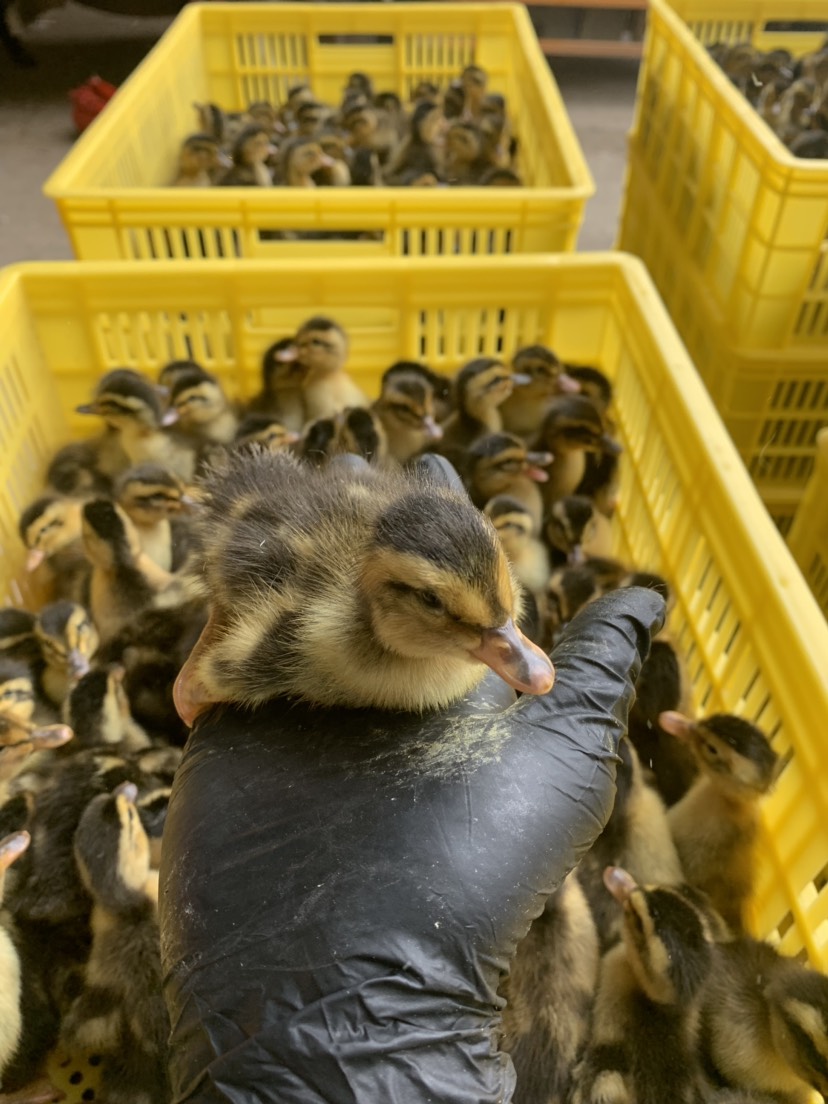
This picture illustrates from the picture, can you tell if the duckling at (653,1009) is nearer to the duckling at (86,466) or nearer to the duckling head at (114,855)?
the duckling head at (114,855)

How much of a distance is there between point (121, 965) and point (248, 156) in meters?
3.59

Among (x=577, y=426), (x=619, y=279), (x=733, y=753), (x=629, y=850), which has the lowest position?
(x=629, y=850)

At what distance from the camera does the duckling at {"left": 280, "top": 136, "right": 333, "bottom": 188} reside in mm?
4059

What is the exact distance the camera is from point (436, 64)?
4.68 meters

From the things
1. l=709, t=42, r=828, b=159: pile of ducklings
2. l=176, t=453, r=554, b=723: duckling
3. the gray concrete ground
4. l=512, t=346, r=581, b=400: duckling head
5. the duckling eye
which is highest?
the duckling eye

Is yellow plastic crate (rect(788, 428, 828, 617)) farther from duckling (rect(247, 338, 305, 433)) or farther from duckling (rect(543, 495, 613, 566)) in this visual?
duckling (rect(247, 338, 305, 433))

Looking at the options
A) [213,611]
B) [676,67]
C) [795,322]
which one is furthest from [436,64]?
[213,611]

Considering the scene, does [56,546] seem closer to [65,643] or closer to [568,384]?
[65,643]

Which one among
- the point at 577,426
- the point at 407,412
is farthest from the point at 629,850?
the point at 407,412

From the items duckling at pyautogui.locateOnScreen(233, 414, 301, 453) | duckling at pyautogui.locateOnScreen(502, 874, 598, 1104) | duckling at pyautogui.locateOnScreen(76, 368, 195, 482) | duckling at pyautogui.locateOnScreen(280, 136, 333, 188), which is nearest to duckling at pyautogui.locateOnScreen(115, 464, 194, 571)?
duckling at pyautogui.locateOnScreen(76, 368, 195, 482)

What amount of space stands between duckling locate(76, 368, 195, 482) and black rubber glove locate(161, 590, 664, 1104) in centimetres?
142

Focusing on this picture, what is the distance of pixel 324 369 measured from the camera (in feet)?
8.83

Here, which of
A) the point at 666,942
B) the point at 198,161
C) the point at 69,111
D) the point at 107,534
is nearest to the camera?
the point at 666,942

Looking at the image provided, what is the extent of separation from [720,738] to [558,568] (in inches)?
34.6
